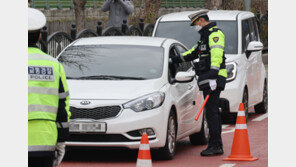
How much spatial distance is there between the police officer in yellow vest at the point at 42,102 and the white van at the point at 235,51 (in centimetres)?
890

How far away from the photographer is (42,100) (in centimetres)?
489

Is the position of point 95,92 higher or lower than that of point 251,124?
higher

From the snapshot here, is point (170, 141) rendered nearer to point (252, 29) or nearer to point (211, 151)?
point (211, 151)

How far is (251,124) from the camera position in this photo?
14.1m

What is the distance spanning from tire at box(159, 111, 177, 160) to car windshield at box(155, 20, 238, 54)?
4391 millimetres

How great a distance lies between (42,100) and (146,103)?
479 cm

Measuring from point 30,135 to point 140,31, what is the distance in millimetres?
16623

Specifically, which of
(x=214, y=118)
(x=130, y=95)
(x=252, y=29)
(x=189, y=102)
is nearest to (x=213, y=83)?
(x=214, y=118)

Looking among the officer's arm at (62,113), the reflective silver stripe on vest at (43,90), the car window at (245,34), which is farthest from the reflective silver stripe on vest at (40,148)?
the car window at (245,34)

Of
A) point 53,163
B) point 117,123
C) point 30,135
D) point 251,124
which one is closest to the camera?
point 30,135

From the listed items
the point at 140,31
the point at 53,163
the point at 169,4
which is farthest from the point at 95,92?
the point at 169,4

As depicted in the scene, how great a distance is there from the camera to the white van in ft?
45.3

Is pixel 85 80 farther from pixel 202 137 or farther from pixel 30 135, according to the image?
pixel 30 135

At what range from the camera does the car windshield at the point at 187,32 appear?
14477 mm
